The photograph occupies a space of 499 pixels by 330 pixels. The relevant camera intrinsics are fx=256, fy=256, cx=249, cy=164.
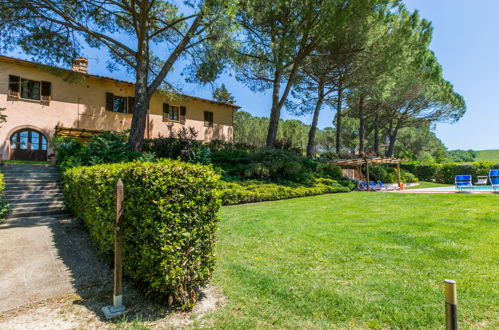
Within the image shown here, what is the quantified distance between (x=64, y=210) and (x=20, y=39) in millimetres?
8788

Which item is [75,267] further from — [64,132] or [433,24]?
[433,24]

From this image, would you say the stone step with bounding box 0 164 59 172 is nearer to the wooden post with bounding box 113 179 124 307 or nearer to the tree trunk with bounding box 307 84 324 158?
the wooden post with bounding box 113 179 124 307

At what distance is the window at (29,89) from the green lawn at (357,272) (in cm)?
1535

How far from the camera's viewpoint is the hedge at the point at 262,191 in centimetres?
967

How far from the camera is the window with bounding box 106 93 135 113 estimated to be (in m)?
16.7

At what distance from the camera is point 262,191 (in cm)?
1081

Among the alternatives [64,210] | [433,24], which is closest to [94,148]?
[64,210]

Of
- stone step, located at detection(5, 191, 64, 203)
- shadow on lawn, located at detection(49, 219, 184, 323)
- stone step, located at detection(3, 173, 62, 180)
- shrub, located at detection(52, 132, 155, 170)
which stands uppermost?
shrub, located at detection(52, 132, 155, 170)

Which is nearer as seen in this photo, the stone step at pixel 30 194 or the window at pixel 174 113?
the stone step at pixel 30 194

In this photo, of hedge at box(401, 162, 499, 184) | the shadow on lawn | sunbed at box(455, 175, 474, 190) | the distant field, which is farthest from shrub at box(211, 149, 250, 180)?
the distant field

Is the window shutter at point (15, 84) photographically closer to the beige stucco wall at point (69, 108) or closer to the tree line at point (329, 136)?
the beige stucco wall at point (69, 108)

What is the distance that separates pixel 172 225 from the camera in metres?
2.55

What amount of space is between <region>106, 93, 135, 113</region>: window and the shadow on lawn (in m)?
13.8

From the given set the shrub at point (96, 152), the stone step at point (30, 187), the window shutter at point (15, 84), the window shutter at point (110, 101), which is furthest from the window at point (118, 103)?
the stone step at point (30, 187)
